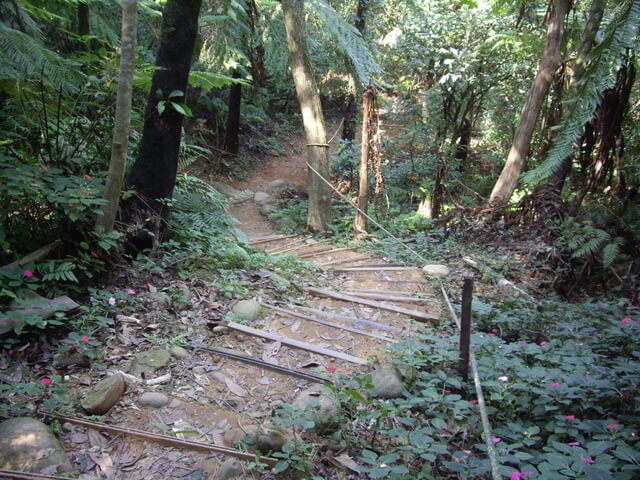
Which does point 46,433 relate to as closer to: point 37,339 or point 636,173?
point 37,339

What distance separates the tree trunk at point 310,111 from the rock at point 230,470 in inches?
267

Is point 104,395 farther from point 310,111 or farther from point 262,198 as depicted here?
point 262,198

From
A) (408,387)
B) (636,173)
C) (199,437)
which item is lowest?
A: (199,437)

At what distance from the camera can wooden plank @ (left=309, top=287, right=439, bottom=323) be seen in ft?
14.8

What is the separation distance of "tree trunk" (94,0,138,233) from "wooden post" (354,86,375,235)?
4.54m

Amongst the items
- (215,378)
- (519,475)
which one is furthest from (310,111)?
(519,475)

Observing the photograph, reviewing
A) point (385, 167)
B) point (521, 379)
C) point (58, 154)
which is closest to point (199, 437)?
point (521, 379)

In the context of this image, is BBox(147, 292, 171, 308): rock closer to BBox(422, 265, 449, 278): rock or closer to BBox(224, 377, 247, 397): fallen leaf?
BBox(224, 377, 247, 397): fallen leaf

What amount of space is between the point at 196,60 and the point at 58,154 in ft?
28.4

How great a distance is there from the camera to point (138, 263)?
4055mm

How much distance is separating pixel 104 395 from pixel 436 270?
4.34 meters

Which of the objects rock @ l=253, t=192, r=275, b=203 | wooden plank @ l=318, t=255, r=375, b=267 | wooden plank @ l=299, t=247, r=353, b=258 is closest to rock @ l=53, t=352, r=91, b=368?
wooden plank @ l=318, t=255, r=375, b=267

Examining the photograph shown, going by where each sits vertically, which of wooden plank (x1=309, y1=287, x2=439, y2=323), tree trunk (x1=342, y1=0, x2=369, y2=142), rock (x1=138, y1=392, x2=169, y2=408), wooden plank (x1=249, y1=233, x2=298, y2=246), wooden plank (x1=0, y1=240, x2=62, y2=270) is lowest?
rock (x1=138, y1=392, x2=169, y2=408)

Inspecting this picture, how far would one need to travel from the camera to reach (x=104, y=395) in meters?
2.55
